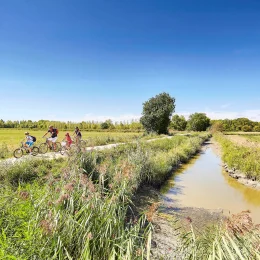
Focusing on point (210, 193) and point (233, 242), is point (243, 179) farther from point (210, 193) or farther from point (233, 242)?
point (233, 242)

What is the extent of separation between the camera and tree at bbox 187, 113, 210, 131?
60469 mm

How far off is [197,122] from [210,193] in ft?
174

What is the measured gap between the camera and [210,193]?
959 centimetres

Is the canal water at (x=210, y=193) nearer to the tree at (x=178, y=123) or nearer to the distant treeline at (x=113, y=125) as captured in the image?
the distant treeline at (x=113, y=125)

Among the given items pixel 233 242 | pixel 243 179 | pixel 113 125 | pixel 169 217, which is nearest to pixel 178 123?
pixel 113 125

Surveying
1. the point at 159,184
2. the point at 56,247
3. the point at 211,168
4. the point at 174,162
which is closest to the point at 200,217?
the point at 159,184

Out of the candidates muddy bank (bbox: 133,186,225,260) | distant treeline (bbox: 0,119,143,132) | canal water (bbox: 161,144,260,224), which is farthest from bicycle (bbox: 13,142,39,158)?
distant treeline (bbox: 0,119,143,132)

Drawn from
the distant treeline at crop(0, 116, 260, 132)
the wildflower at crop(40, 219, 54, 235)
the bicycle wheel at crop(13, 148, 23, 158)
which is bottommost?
the bicycle wheel at crop(13, 148, 23, 158)

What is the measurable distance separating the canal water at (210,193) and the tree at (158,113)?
22713mm

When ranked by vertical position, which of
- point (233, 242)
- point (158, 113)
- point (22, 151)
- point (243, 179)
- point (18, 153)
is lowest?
point (243, 179)

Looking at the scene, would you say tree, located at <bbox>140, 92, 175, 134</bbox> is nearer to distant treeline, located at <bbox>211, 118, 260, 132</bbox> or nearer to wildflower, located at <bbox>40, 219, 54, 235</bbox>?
wildflower, located at <bbox>40, 219, 54, 235</bbox>

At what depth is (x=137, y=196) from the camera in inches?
309

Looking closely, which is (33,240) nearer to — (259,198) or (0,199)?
(0,199)

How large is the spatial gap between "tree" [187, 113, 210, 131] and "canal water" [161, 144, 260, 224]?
48798 millimetres
